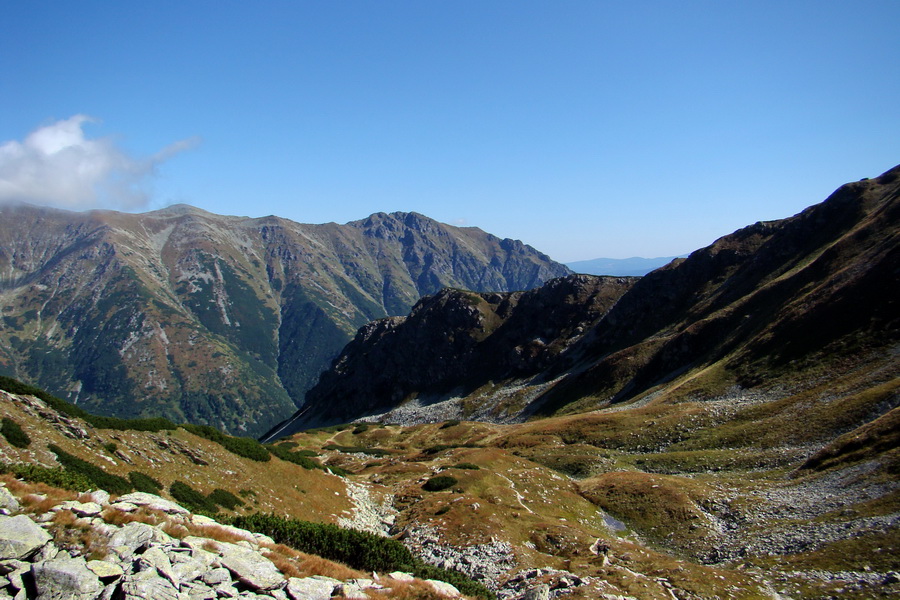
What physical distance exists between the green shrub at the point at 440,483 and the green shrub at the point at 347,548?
23.8 meters

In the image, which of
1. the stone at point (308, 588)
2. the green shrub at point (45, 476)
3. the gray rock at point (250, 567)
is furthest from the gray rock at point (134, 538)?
the green shrub at point (45, 476)

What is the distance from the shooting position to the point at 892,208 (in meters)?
95.2

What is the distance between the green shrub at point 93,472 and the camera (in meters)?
26.5

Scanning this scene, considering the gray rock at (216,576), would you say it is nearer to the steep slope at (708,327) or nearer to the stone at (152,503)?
the stone at (152,503)

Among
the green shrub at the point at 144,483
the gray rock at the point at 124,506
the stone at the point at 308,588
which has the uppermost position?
the gray rock at the point at 124,506

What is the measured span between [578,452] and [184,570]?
57.2 metres

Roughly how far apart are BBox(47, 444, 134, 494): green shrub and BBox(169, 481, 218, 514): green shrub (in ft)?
9.58

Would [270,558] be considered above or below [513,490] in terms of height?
above

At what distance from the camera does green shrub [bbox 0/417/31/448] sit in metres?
26.6

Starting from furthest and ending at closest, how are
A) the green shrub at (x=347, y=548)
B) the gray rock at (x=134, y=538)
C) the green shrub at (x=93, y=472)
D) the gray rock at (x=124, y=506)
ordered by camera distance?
the green shrub at (x=93, y=472), the green shrub at (x=347, y=548), the gray rock at (x=124, y=506), the gray rock at (x=134, y=538)

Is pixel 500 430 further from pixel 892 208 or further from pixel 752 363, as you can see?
pixel 892 208

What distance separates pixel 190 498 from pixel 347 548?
14.7 m

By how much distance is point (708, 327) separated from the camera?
105 m

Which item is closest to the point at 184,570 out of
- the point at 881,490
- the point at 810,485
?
the point at 881,490
